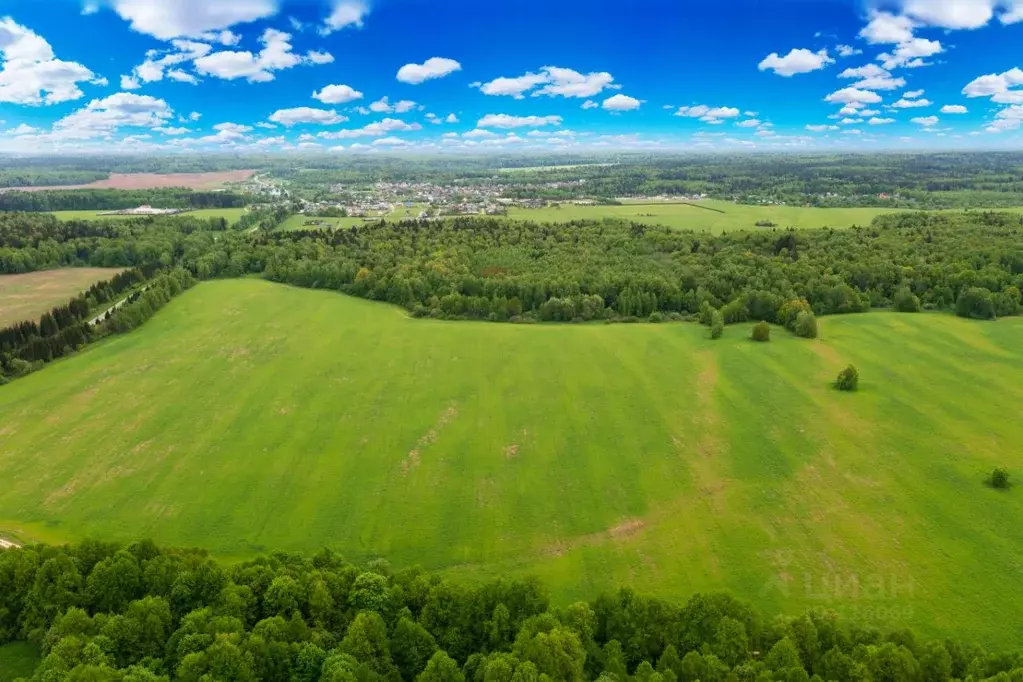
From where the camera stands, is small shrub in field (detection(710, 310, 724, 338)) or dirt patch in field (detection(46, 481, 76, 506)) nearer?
dirt patch in field (detection(46, 481, 76, 506))

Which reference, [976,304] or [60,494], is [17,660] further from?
[976,304]

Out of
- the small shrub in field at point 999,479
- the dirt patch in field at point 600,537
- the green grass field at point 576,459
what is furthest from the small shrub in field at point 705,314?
the dirt patch in field at point 600,537

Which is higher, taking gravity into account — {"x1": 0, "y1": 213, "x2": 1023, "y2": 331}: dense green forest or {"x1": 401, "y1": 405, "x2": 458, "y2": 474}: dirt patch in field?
{"x1": 0, "y1": 213, "x2": 1023, "y2": 331}: dense green forest

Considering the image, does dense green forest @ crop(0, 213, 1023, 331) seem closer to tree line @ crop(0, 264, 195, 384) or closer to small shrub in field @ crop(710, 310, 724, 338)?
small shrub in field @ crop(710, 310, 724, 338)

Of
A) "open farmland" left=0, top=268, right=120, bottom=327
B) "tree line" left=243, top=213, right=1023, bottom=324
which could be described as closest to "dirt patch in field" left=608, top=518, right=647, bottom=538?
"tree line" left=243, top=213, right=1023, bottom=324

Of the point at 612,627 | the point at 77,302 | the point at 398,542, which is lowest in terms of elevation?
the point at 398,542

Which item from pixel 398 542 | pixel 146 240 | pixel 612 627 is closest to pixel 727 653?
pixel 612 627

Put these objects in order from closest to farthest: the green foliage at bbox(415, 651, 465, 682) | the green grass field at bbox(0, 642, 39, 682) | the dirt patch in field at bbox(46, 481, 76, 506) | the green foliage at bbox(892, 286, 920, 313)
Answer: the green foliage at bbox(415, 651, 465, 682) < the green grass field at bbox(0, 642, 39, 682) < the dirt patch in field at bbox(46, 481, 76, 506) < the green foliage at bbox(892, 286, 920, 313)

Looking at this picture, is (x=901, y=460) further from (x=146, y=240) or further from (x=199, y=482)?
(x=146, y=240)
